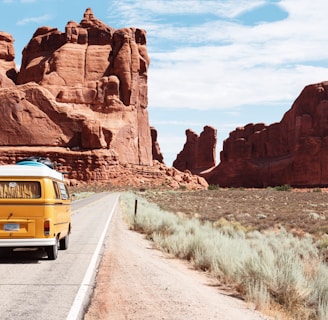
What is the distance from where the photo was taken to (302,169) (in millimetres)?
115000

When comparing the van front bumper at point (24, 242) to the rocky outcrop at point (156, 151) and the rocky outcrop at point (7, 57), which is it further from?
the rocky outcrop at point (156, 151)

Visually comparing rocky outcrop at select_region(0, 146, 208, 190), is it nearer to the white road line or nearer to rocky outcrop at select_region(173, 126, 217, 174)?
rocky outcrop at select_region(173, 126, 217, 174)

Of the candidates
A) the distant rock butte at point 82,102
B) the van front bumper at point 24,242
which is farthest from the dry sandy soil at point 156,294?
the distant rock butte at point 82,102

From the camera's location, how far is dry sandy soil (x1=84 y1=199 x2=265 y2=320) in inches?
277

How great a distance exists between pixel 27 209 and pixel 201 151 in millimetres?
144171

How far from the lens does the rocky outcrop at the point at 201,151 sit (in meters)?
153

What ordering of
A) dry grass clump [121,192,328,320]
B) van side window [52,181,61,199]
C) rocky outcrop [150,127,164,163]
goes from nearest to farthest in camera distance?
dry grass clump [121,192,328,320] < van side window [52,181,61,199] < rocky outcrop [150,127,164,163]

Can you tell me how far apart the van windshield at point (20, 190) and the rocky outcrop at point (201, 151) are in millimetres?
140727

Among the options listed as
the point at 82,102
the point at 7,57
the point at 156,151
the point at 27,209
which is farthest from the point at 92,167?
the point at 27,209

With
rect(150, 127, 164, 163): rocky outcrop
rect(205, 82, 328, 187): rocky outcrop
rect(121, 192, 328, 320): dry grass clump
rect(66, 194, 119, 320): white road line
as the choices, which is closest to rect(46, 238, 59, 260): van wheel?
rect(66, 194, 119, 320): white road line

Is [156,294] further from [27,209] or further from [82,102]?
[82,102]

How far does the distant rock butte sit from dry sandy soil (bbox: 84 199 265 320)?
275 ft

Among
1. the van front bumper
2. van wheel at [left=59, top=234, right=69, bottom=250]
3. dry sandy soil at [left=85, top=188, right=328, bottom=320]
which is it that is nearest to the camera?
dry sandy soil at [left=85, top=188, right=328, bottom=320]

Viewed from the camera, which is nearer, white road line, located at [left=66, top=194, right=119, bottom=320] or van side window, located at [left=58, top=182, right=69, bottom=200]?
white road line, located at [left=66, top=194, right=119, bottom=320]
